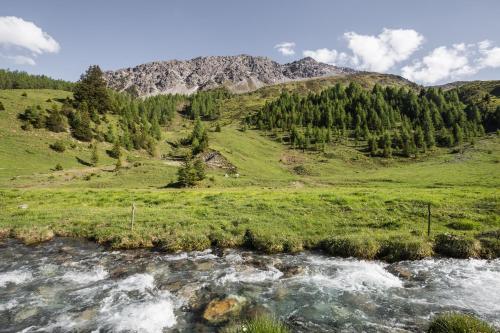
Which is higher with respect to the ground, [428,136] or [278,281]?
[428,136]

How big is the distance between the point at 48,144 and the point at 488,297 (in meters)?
105

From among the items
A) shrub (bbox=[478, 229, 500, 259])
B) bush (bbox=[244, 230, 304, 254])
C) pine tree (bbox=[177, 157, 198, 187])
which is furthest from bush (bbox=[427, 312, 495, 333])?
pine tree (bbox=[177, 157, 198, 187])

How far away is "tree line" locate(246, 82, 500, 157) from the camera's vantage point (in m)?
130

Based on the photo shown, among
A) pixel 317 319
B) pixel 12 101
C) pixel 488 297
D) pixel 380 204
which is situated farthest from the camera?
pixel 12 101

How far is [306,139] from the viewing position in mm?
133500

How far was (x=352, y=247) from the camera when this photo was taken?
23562 mm

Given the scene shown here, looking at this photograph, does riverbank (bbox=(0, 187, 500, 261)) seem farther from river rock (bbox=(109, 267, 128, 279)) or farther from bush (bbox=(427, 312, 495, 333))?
bush (bbox=(427, 312, 495, 333))

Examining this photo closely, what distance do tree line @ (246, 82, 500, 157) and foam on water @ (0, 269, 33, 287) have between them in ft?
388

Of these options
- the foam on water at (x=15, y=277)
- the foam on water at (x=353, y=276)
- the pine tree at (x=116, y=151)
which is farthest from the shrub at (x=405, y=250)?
the pine tree at (x=116, y=151)

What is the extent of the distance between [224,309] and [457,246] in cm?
1752

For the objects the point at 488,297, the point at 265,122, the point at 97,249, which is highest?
the point at 265,122

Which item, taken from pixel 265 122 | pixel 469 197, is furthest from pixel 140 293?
pixel 265 122

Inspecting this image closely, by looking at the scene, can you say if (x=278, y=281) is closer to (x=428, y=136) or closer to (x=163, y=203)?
(x=163, y=203)

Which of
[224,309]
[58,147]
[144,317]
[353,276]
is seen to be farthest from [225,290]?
[58,147]
